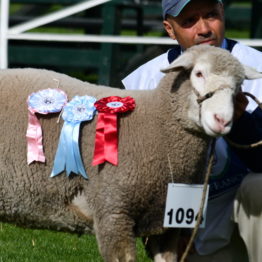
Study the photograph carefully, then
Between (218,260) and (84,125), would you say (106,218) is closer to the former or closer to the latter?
(84,125)

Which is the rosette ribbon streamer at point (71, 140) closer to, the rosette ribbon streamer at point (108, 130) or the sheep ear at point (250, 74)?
the rosette ribbon streamer at point (108, 130)

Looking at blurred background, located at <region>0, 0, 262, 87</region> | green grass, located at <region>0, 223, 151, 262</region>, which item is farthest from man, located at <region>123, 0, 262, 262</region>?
blurred background, located at <region>0, 0, 262, 87</region>

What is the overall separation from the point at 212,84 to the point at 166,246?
0.70 m

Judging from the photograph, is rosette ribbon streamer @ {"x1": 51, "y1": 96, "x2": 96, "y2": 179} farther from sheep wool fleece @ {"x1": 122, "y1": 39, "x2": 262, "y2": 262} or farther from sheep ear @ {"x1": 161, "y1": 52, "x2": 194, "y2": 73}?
sheep wool fleece @ {"x1": 122, "y1": 39, "x2": 262, "y2": 262}

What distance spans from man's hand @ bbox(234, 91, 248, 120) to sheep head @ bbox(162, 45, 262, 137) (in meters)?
0.08

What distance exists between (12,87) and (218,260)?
1.17 meters

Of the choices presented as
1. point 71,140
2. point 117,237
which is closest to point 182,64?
point 71,140

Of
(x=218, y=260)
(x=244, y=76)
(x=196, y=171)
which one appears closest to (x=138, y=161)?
(x=196, y=171)

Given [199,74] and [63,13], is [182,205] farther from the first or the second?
[63,13]

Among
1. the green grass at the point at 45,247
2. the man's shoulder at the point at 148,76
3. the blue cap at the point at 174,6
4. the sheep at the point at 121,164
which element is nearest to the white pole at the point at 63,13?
the green grass at the point at 45,247

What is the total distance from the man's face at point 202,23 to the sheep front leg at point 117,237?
815 mm

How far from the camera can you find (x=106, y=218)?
3.17 meters

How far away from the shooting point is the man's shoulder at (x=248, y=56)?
3662 millimetres

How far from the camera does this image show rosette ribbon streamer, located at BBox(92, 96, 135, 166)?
317 centimetres
